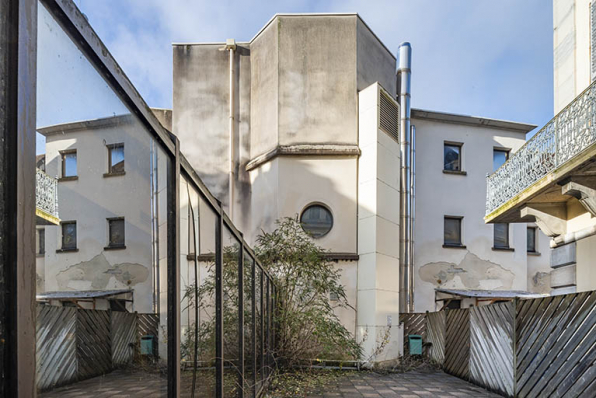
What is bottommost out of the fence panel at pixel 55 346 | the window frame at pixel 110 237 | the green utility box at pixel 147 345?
the green utility box at pixel 147 345

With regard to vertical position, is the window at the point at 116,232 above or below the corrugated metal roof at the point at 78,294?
above

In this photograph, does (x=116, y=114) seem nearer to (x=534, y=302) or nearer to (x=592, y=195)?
(x=534, y=302)

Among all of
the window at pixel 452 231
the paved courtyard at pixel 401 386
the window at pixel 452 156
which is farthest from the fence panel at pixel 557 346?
the window at pixel 452 156

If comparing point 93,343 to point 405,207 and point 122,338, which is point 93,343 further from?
point 405,207

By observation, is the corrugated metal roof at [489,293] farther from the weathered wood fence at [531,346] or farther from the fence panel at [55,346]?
the fence panel at [55,346]

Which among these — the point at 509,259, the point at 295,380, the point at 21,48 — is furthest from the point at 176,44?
the point at 21,48

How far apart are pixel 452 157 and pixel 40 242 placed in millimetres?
17808

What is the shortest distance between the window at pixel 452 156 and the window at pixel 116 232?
669 inches

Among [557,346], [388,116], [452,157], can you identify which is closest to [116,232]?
[557,346]

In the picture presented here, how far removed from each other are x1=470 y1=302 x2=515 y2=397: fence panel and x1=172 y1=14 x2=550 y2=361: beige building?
2.86m

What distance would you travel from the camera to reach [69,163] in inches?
46.8

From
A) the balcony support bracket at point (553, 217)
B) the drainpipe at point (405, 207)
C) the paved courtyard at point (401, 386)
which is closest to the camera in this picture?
the paved courtyard at point (401, 386)

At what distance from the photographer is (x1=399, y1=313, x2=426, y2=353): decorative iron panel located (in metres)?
14.0

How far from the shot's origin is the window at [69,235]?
1132 mm
